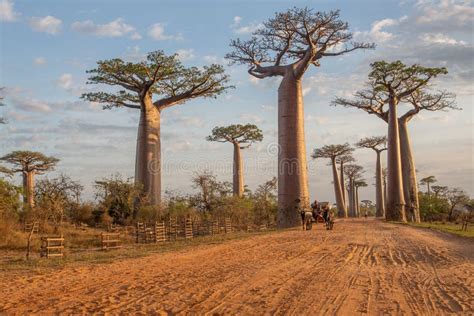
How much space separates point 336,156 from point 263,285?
30.9 metres

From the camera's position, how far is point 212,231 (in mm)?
15070

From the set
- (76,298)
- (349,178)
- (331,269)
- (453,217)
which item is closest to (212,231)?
(331,269)

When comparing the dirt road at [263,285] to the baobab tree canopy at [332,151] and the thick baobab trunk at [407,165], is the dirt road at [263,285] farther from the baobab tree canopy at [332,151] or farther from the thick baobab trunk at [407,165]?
the baobab tree canopy at [332,151]

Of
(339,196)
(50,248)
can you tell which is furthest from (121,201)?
(339,196)

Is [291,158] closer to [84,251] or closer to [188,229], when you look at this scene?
[188,229]

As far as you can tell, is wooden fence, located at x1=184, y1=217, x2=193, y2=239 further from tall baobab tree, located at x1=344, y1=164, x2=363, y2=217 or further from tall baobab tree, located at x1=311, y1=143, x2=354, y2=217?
tall baobab tree, located at x1=344, y1=164, x2=363, y2=217

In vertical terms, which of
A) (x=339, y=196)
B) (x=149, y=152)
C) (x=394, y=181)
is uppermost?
(x=149, y=152)

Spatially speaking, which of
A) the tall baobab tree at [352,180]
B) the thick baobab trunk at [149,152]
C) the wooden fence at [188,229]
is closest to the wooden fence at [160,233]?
the wooden fence at [188,229]

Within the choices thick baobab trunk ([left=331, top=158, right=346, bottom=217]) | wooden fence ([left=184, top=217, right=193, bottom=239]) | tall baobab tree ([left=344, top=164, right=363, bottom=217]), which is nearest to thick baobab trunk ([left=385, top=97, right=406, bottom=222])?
wooden fence ([left=184, top=217, right=193, bottom=239])

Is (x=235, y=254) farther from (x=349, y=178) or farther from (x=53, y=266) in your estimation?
(x=349, y=178)

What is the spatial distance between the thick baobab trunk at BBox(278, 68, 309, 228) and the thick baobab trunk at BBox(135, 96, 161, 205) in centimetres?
498

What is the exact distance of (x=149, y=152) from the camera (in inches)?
669

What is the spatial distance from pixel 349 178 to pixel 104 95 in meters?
30.9

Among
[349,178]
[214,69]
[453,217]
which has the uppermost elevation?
[214,69]
